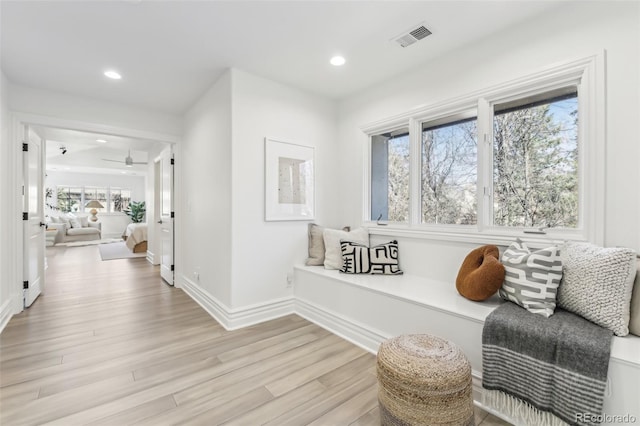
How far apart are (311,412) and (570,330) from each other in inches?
54.7

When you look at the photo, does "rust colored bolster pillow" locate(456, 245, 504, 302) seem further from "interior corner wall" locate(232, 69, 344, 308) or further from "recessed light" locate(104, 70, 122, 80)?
"recessed light" locate(104, 70, 122, 80)

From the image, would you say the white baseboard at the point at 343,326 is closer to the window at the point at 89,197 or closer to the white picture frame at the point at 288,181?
the white picture frame at the point at 288,181

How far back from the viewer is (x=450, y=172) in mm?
2670

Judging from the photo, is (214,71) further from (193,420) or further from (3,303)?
(3,303)

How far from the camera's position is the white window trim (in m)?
1.79

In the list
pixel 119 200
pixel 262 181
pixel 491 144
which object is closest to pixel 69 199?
pixel 119 200

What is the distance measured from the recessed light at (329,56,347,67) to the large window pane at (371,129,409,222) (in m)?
0.91

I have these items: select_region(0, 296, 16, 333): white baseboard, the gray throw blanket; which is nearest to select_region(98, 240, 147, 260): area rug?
select_region(0, 296, 16, 333): white baseboard

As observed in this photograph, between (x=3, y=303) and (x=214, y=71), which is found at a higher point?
(x=214, y=71)

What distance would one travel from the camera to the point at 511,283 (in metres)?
1.80

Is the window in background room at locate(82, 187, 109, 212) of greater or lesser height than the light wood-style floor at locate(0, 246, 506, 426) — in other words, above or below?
above

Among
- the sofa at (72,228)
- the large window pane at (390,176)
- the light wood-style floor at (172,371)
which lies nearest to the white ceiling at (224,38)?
the large window pane at (390,176)

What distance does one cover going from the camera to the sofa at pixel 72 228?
8.34 meters

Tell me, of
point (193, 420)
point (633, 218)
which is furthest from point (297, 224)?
point (633, 218)
